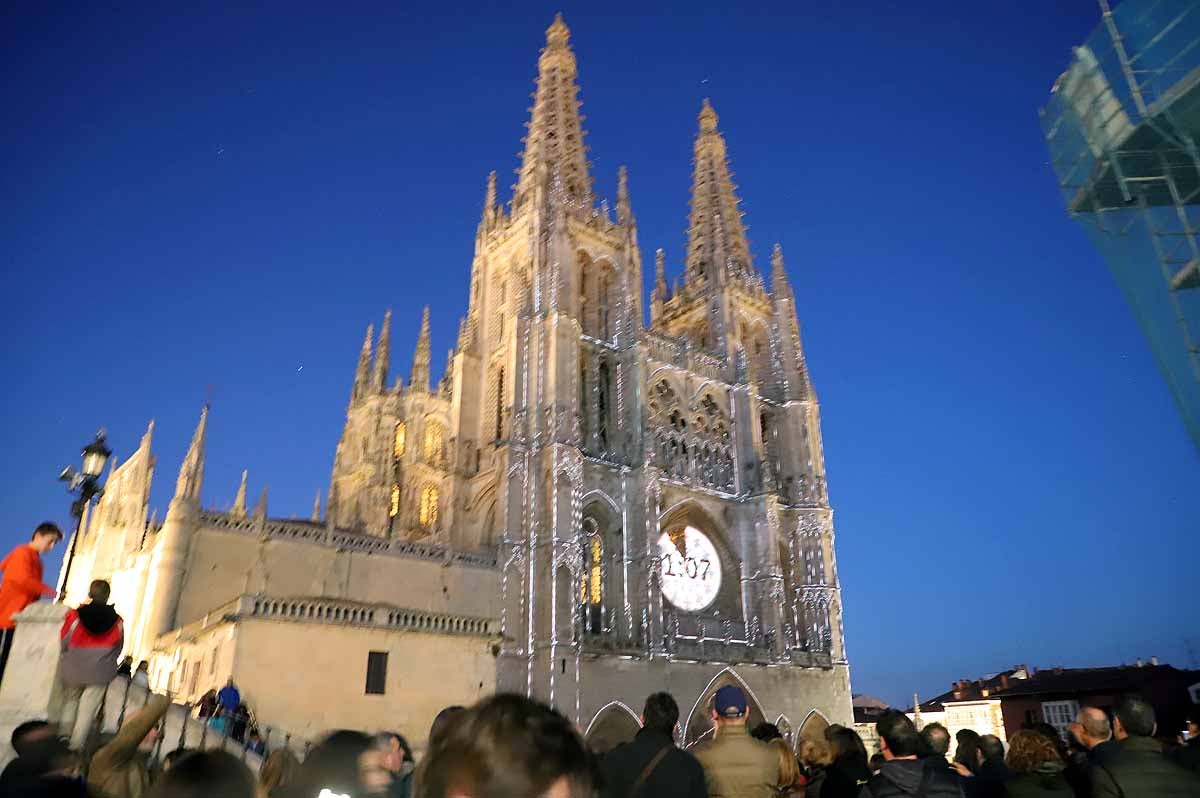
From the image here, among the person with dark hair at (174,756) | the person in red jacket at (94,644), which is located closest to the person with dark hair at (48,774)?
the person with dark hair at (174,756)

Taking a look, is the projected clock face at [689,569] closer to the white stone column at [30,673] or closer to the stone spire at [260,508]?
the stone spire at [260,508]

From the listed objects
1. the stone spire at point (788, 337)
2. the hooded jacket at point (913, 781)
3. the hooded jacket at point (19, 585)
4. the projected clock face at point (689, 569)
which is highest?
the stone spire at point (788, 337)

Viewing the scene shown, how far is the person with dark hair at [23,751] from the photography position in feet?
10.4

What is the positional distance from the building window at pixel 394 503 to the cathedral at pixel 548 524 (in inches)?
20.3

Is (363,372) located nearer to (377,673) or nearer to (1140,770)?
(377,673)

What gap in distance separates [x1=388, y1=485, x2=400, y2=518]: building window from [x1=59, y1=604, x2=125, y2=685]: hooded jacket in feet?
92.9

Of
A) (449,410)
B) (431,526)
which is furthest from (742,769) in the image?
(449,410)

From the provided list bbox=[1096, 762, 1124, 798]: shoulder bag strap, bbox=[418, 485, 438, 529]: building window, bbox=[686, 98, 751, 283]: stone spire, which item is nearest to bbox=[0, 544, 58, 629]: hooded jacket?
bbox=[1096, 762, 1124, 798]: shoulder bag strap

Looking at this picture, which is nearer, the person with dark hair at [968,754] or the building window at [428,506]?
the person with dark hair at [968,754]

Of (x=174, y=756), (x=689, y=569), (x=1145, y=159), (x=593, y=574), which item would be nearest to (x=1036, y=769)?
(x=174, y=756)

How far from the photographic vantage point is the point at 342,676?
20.3 meters

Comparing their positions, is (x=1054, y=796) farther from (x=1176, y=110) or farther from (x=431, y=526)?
(x=431, y=526)

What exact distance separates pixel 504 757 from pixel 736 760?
13.0 ft

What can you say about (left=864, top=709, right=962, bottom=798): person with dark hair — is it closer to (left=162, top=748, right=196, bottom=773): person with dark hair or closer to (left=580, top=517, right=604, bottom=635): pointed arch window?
(left=162, top=748, right=196, bottom=773): person with dark hair
